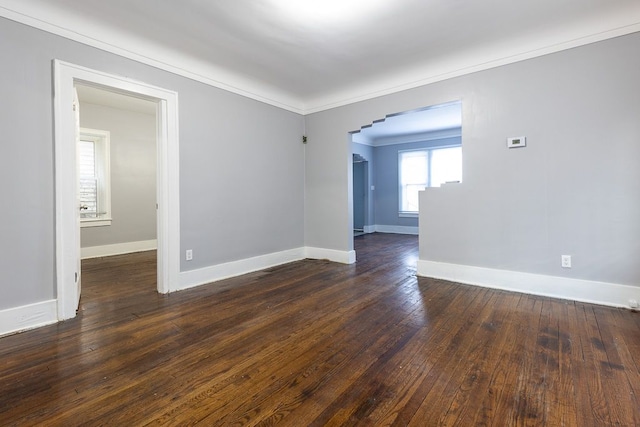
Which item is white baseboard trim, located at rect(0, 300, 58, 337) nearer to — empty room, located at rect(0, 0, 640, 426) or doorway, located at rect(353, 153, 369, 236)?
empty room, located at rect(0, 0, 640, 426)

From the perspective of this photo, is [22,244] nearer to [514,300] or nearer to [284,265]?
[284,265]

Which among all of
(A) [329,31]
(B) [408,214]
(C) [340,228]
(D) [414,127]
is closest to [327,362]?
(A) [329,31]

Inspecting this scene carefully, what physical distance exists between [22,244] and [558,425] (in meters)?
3.60

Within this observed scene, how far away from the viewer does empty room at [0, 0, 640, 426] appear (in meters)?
1.59

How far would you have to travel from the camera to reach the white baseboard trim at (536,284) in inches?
107

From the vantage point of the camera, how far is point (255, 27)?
274cm

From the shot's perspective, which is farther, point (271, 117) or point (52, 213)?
point (271, 117)

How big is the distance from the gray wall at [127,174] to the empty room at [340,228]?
87 centimetres

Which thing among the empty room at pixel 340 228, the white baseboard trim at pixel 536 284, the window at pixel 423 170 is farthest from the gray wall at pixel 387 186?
the white baseboard trim at pixel 536 284

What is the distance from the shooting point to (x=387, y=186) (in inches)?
338

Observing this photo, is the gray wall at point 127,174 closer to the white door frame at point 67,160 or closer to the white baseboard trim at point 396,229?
the white door frame at point 67,160

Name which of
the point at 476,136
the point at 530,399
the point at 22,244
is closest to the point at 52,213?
the point at 22,244

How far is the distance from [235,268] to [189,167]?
1389 mm

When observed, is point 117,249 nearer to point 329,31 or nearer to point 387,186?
point 329,31
